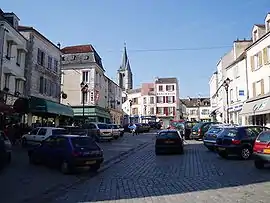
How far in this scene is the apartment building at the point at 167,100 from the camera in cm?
9825

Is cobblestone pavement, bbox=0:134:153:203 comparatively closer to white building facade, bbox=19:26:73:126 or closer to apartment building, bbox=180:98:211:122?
white building facade, bbox=19:26:73:126

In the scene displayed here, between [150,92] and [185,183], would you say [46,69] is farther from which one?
[150,92]

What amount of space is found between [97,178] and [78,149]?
178 cm

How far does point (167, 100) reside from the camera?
9900 cm


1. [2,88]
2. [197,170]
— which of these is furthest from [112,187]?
[2,88]

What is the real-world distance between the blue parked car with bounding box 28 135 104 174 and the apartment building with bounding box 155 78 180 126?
84.0 m

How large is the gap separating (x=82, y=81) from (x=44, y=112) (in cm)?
2184

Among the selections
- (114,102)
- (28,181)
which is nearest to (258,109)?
(28,181)

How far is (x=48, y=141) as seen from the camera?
15.2m

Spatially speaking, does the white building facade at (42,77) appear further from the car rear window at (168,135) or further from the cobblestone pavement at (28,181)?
the cobblestone pavement at (28,181)

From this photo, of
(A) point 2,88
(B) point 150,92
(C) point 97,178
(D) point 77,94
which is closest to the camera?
(C) point 97,178

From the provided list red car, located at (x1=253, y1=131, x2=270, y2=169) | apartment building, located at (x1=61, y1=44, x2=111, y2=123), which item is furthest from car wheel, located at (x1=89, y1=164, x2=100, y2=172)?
apartment building, located at (x1=61, y1=44, x2=111, y2=123)

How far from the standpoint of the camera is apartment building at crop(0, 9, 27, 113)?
2628 centimetres

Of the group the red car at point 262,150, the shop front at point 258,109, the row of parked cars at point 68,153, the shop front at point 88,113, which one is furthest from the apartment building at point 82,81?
the red car at point 262,150
